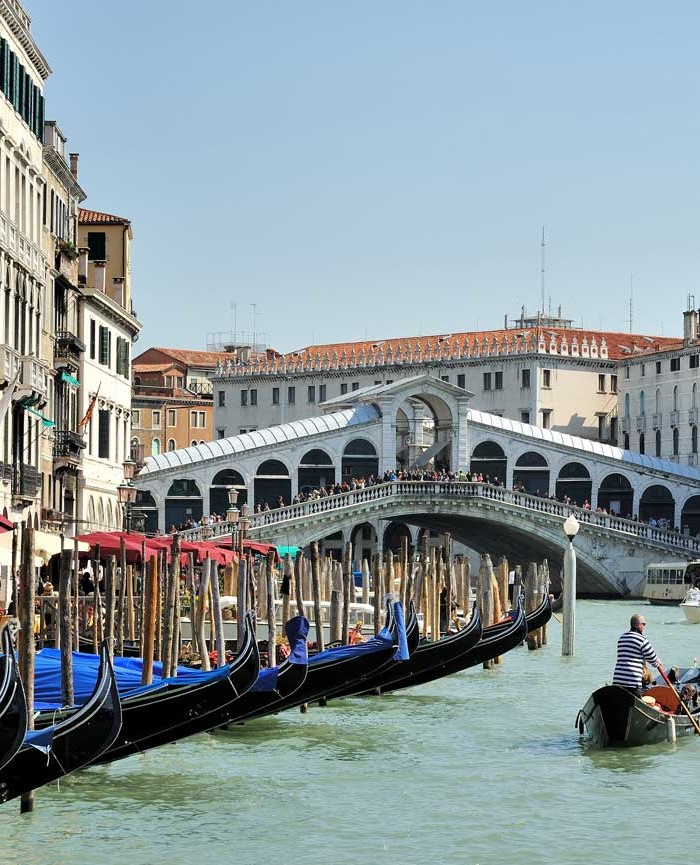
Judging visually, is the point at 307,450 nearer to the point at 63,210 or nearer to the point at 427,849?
the point at 63,210

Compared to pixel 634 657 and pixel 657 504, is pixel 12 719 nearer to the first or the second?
pixel 634 657

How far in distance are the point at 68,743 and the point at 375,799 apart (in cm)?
280

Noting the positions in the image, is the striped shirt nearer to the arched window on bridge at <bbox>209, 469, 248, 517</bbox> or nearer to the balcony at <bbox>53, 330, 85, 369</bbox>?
the balcony at <bbox>53, 330, 85, 369</bbox>

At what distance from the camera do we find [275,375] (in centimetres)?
6103

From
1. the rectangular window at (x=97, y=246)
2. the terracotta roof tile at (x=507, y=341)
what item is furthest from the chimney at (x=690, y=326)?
the rectangular window at (x=97, y=246)

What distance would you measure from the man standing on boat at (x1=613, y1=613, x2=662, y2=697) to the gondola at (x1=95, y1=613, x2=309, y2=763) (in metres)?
2.20

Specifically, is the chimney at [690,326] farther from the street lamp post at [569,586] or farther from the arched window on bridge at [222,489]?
the street lamp post at [569,586]

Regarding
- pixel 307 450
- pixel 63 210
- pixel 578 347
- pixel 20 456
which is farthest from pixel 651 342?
pixel 20 456

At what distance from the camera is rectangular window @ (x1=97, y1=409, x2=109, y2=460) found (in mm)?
31328

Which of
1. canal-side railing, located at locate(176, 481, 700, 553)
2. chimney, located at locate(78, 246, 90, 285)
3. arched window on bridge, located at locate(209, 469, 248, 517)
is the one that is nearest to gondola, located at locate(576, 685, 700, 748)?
chimney, located at locate(78, 246, 90, 285)

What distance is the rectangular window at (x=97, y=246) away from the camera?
110 feet

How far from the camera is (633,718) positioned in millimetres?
14492

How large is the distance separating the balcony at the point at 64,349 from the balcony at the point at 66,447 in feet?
3.01

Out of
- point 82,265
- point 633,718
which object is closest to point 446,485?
point 82,265
